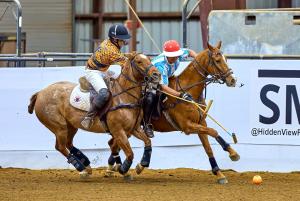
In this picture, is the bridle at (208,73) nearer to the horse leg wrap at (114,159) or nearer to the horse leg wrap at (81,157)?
the horse leg wrap at (114,159)

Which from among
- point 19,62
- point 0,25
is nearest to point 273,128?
point 19,62

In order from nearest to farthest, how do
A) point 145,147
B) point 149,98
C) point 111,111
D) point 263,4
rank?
point 111,111 → point 145,147 → point 149,98 → point 263,4

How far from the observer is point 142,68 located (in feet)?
49.3

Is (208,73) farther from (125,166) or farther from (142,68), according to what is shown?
(125,166)

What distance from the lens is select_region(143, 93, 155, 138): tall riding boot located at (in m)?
15.5

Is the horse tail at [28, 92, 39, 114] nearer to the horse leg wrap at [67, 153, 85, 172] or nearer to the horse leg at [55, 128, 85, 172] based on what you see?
the horse leg at [55, 128, 85, 172]

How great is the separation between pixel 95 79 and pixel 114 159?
61.9 inches

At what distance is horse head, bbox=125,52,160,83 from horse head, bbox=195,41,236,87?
0.90 m

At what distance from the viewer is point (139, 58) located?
1505 cm

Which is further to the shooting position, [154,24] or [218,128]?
[154,24]

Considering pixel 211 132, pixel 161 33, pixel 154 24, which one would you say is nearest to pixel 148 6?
pixel 154 24

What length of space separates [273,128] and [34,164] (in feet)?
13.5

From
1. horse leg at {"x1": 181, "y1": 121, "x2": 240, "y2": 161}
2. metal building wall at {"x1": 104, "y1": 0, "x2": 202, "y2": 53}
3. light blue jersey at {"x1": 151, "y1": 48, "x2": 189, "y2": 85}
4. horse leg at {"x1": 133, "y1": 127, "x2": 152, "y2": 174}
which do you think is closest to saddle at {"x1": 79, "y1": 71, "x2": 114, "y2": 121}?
horse leg at {"x1": 133, "y1": 127, "x2": 152, "y2": 174}

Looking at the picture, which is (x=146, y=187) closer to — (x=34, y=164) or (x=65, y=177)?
(x=65, y=177)
